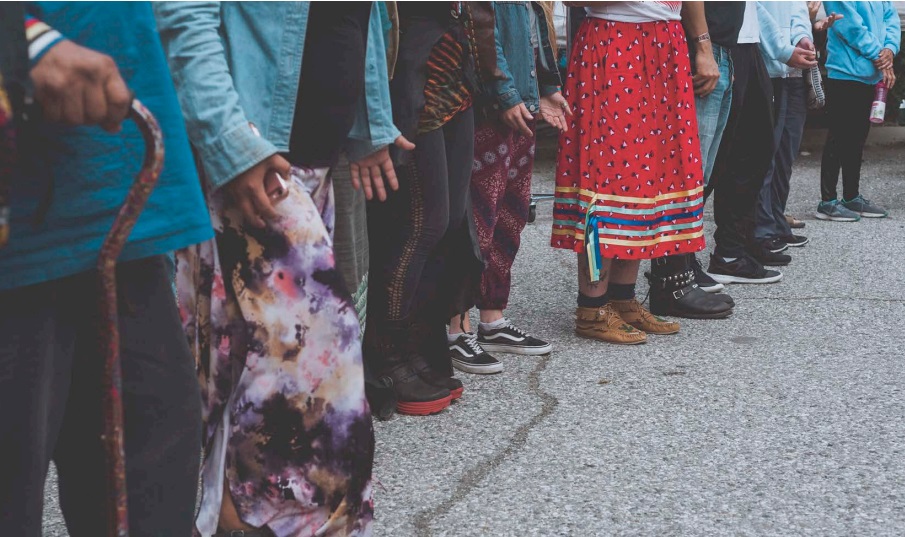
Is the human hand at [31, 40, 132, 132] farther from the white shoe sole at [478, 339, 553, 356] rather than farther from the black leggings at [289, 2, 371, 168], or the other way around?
the white shoe sole at [478, 339, 553, 356]

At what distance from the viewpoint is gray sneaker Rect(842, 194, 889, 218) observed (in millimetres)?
6887

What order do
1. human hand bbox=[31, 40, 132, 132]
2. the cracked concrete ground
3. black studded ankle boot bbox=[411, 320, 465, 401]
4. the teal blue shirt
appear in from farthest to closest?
black studded ankle boot bbox=[411, 320, 465, 401]
the cracked concrete ground
the teal blue shirt
human hand bbox=[31, 40, 132, 132]

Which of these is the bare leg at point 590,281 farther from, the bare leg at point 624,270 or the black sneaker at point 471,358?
the black sneaker at point 471,358

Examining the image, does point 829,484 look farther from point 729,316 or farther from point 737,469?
A: point 729,316

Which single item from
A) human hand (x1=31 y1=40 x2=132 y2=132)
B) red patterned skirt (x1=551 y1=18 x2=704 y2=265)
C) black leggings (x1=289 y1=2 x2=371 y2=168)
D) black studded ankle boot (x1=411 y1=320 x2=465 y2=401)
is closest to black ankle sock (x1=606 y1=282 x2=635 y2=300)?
red patterned skirt (x1=551 y1=18 x2=704 y2=265)

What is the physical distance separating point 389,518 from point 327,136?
0.97 metres

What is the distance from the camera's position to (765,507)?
249 cm

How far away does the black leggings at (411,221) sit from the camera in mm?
2961

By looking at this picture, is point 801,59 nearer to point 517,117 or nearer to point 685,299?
point 685,299

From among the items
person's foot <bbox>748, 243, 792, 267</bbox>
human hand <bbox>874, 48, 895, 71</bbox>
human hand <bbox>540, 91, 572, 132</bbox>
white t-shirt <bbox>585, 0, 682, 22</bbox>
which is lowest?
person's foot <bbox>748, 243, 792, 267</bbox>

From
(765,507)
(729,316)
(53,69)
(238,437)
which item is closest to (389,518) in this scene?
(238,437)

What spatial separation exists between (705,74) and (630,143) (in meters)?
0.54

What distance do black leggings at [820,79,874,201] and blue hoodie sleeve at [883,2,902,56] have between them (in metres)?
→ 0.29

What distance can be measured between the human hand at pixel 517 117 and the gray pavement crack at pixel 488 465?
846 millimetres
